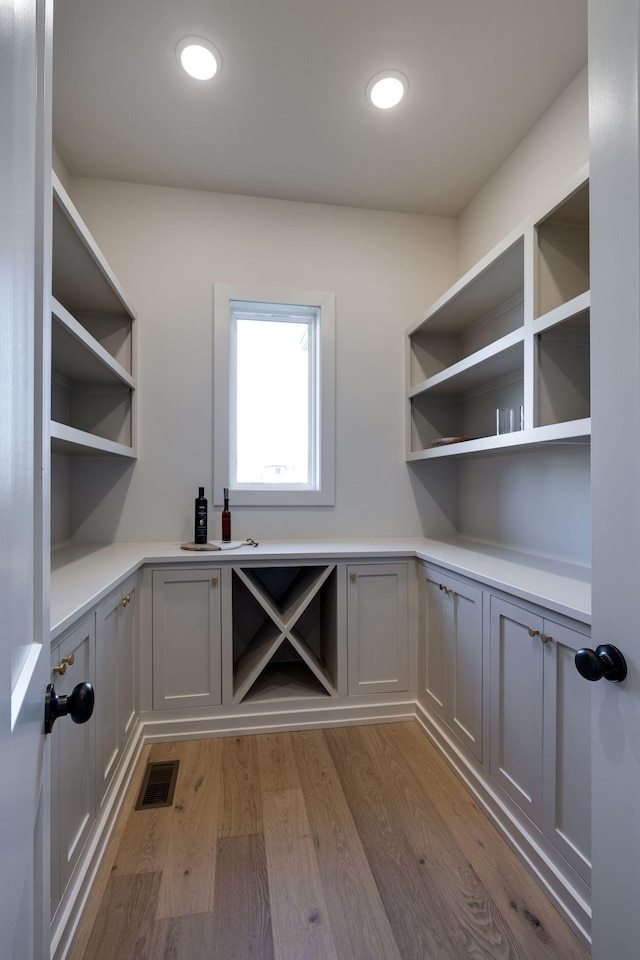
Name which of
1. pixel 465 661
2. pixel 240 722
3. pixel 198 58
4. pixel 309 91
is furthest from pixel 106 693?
pixel 309 91

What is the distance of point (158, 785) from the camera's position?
180 cm

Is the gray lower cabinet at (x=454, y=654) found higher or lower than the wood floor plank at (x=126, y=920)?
higher

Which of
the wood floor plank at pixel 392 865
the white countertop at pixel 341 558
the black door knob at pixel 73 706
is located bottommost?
the wood floor plank at pixel 392 865

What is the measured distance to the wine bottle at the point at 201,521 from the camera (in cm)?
242

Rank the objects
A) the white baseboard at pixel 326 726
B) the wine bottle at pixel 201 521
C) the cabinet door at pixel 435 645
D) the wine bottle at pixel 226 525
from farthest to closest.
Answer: the wine bottle at pixel 226 525 < the wine bottle at pixel 201 521 < the cabinet door at pixel 435 645 < the white baseboard at pixel 326 726

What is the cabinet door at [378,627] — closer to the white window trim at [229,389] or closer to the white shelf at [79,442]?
the white window trim at [229,389]

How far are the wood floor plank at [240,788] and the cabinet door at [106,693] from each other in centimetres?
44

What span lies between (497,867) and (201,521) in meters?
1.86

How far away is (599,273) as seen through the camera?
0.72 m

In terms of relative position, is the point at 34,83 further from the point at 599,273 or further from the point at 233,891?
the point at 233,891

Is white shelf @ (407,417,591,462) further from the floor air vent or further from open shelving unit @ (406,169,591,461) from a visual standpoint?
the floor air vent

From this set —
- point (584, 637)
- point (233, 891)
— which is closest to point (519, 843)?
point (584, 637)

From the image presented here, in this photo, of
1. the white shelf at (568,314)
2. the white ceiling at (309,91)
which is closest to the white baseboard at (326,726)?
the white shelf at (568,314)

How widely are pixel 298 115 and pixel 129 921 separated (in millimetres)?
3092
